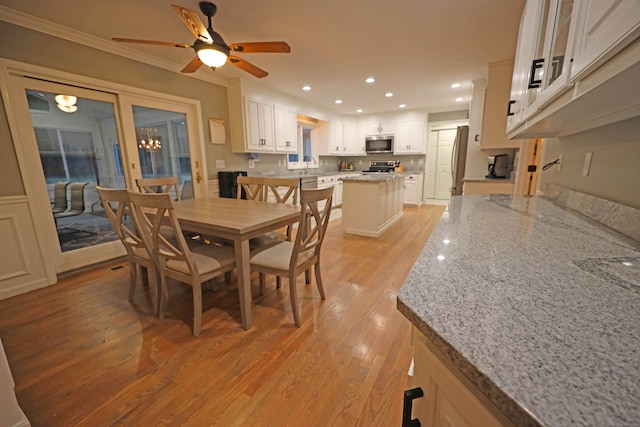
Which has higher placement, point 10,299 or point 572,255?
point 572,255

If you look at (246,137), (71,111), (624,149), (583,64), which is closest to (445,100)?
(246,137)

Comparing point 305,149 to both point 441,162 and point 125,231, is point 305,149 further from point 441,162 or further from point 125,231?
point 125,231

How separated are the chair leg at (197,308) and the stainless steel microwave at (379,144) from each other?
18.8 feet

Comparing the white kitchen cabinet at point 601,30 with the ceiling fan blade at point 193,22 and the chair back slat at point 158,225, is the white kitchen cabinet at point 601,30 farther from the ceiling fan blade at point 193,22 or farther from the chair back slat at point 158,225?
the ceiling fan blade at point 193,22

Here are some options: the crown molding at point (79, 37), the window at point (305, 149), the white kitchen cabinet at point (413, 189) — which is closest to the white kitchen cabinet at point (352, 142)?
the window at point (305, 149)

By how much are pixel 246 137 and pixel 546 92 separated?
372cm

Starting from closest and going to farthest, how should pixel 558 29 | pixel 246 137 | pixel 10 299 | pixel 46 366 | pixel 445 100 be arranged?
pixel 558 29
pixel 46 366
pixel 10 299
pixel 246 137
pixel 445 100

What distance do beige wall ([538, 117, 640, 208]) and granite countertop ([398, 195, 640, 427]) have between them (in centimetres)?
27

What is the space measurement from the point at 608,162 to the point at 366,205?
9.15 ft

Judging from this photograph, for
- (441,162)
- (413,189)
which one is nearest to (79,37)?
(413,189)

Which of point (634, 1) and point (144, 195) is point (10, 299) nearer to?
point (144, 195)

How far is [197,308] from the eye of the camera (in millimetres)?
1695

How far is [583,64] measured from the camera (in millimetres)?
670

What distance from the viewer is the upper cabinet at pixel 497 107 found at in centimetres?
328
